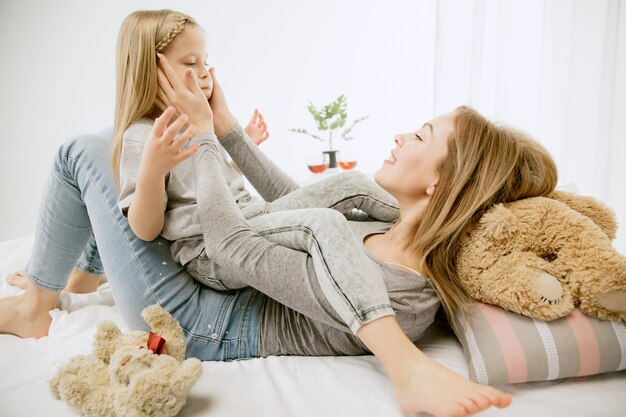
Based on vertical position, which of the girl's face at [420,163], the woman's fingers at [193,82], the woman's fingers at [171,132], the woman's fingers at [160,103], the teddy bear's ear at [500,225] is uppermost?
the woman's fingers at [193,82]

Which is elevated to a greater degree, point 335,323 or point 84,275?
point 335,323

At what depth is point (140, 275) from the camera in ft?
3.28

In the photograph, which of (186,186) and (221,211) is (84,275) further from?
(221,211)

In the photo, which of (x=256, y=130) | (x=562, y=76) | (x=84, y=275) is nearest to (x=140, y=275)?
(x=84, y=275)

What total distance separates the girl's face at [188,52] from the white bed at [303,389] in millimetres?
724

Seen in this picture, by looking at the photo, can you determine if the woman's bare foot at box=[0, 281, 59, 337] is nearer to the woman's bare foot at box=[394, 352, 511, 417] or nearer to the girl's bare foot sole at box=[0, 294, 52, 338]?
the girl's bare foot sole at box=[0, 294, 52, 338]

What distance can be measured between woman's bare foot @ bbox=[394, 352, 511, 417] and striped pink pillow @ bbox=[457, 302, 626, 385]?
158 millimetres

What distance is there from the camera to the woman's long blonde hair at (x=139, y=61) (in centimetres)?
109

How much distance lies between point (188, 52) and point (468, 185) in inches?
30.2

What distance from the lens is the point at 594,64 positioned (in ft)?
6.89

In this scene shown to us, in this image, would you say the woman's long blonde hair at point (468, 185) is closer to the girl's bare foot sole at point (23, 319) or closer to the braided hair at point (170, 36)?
the braided hair at point (170, 36)

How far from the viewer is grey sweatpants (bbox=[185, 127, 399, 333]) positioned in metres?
0.81

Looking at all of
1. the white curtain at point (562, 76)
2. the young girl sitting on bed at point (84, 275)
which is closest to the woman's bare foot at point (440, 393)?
the young girl sitting on bed at point (84, 275)

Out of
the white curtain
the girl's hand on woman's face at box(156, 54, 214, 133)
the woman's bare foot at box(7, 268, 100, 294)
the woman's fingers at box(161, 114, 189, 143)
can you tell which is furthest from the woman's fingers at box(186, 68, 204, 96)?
the white curtain
